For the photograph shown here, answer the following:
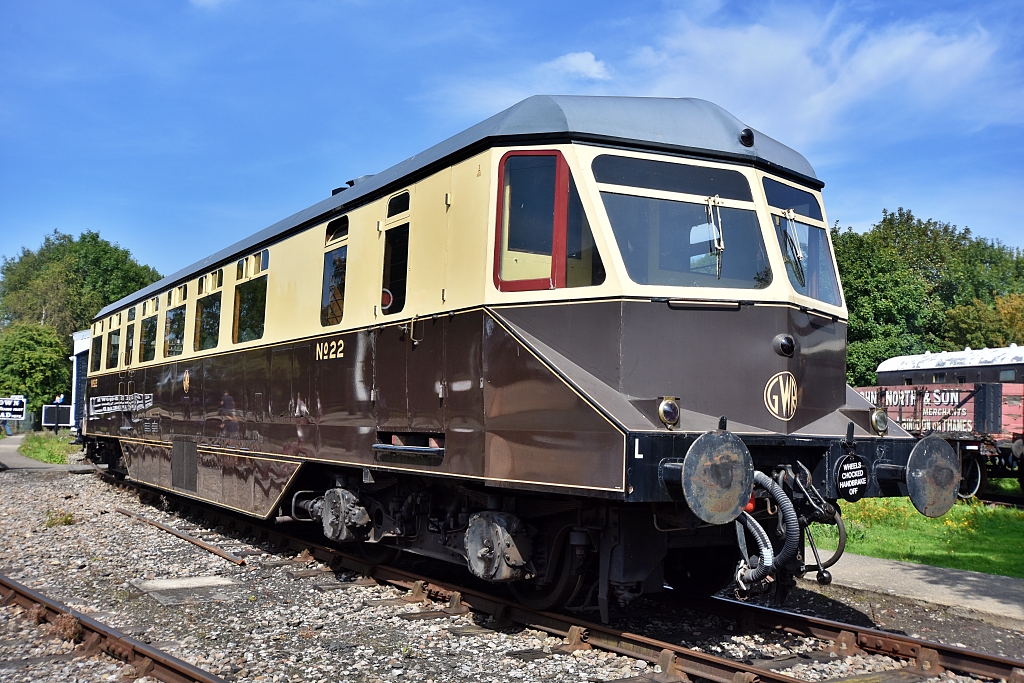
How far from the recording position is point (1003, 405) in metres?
19.6

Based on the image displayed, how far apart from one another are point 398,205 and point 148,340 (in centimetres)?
885

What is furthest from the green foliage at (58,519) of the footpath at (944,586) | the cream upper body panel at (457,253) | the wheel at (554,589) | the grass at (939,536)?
the grass at (939,536)

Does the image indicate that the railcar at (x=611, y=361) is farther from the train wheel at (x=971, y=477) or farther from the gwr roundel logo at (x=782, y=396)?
the train wheel at (x=971, y=477)

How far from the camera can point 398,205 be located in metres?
7.42

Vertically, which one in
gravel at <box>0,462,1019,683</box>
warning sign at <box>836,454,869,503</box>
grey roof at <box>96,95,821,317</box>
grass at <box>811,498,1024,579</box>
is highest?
grey roof at <box>96,95,821,317</box>

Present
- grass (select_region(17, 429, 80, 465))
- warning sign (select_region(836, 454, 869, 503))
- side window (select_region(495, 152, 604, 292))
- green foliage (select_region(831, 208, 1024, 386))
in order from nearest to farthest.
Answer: side window (select_region(495, 152, 604, 292)), warning sign (select_region(836, 454, 869, 503)), grass (select_region(17, 429, 80, 465)), green foliage (select_region(831, 208, 1024, 386))

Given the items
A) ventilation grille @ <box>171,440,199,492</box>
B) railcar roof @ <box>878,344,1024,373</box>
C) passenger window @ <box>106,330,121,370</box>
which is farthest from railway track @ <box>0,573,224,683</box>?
railcar roof @ <box>878,344,1024,373</box>

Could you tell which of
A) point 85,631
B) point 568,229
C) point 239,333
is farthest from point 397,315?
point 239,333

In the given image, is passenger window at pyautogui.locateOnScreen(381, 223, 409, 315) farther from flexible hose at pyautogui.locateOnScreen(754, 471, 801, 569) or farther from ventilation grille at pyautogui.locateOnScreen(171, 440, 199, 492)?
ventilation grille at pyautogui.locateOnScreen(171, 440, 199, 492)

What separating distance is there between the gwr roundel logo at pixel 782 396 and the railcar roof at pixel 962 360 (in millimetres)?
19872

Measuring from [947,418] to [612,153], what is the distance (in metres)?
17.9

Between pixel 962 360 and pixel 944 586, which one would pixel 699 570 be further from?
pixel 962 360

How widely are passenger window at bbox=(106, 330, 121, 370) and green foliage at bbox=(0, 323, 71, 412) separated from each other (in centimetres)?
3535

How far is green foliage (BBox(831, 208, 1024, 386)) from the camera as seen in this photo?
34.2 metres
